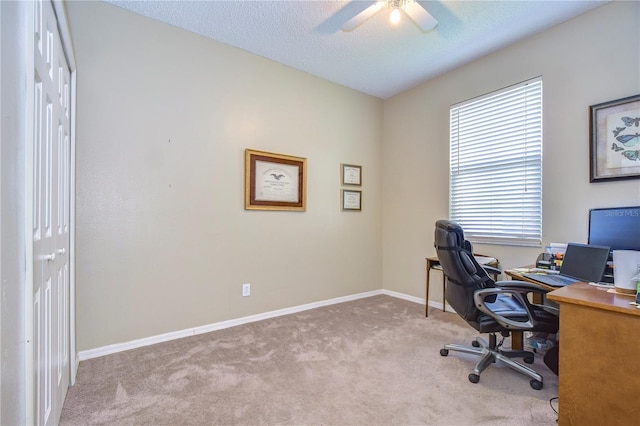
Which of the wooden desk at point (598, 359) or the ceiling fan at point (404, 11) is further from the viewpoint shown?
the ceiling fan at point (404, 11)

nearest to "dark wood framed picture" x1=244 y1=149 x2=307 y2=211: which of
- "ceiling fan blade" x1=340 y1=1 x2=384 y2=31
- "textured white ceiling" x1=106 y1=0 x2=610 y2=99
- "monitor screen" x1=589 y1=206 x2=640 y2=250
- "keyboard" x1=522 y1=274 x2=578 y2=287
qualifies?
"textured white ceiling" x1=106 y1=0 x2=610 y2=99

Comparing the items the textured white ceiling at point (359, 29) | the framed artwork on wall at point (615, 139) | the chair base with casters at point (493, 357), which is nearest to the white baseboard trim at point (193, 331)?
the chair base with casters at point (493, 357)

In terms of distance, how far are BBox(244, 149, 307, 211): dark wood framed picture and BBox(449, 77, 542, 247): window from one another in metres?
1.78

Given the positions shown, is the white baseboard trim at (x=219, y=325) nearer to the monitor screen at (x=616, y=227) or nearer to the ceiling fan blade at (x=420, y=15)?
the monitor screen at (x=616, y=227)

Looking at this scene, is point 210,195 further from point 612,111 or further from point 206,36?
point 612,111

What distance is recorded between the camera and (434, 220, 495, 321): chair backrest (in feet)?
6.42

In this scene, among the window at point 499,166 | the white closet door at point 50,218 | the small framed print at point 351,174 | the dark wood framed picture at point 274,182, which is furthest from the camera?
the small framed print at point 351,174

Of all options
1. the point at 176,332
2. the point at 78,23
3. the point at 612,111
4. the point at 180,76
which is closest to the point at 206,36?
the point at 180,76

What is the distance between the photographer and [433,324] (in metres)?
2.99

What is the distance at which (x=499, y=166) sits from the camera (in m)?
3.02

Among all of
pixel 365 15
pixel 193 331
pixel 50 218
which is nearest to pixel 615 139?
pixel 365 15

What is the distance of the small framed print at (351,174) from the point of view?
387cm

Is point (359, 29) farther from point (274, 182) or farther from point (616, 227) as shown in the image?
point (616, 227)

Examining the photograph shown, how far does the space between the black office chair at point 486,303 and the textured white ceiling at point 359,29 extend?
1.83 meters
